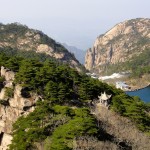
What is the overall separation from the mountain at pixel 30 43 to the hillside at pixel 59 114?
75990mm

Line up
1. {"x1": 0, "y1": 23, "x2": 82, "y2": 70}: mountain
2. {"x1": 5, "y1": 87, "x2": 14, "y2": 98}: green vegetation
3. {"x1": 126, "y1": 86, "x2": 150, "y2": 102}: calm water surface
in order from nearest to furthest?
{"x1": 5, "y1": 87, "x2": 14, "y2": 98}: green vegetation
{"x1": 126, "y1": 86, "x2": 150, "y2": 102}: calm water surface
{"x1": 0, "y1": 23, "x2": 82, "y2": 70}: mountain

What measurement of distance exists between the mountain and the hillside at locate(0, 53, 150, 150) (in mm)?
75990

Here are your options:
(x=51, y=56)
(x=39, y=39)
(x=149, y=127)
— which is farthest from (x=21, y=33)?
(x=149, y=127)

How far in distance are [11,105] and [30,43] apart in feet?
292

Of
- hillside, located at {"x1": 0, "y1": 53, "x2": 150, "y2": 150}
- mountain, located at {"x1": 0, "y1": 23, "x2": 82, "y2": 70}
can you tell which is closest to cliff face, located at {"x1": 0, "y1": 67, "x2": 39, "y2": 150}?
hillside, located at {"x1": 0, "y1": 53, "x2": 150, "y2": 150}

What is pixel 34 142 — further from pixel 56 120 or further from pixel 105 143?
pixel 105 143

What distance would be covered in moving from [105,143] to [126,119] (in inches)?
366

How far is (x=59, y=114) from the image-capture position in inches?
1411

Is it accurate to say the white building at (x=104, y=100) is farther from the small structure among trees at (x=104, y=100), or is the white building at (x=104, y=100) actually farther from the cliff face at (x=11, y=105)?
the cliff face at (x=11, y=105)

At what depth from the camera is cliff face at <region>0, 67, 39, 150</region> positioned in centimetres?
4112

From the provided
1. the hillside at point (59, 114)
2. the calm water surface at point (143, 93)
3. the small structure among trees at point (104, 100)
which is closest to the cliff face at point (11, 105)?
the hillside at point (59, 114)

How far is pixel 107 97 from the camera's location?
44.2 metres

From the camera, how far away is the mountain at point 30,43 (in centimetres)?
12675

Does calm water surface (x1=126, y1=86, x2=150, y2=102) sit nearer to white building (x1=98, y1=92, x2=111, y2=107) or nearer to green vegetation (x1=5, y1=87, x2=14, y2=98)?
white building (x1=98, y1=92, x2=111, y2=107)
